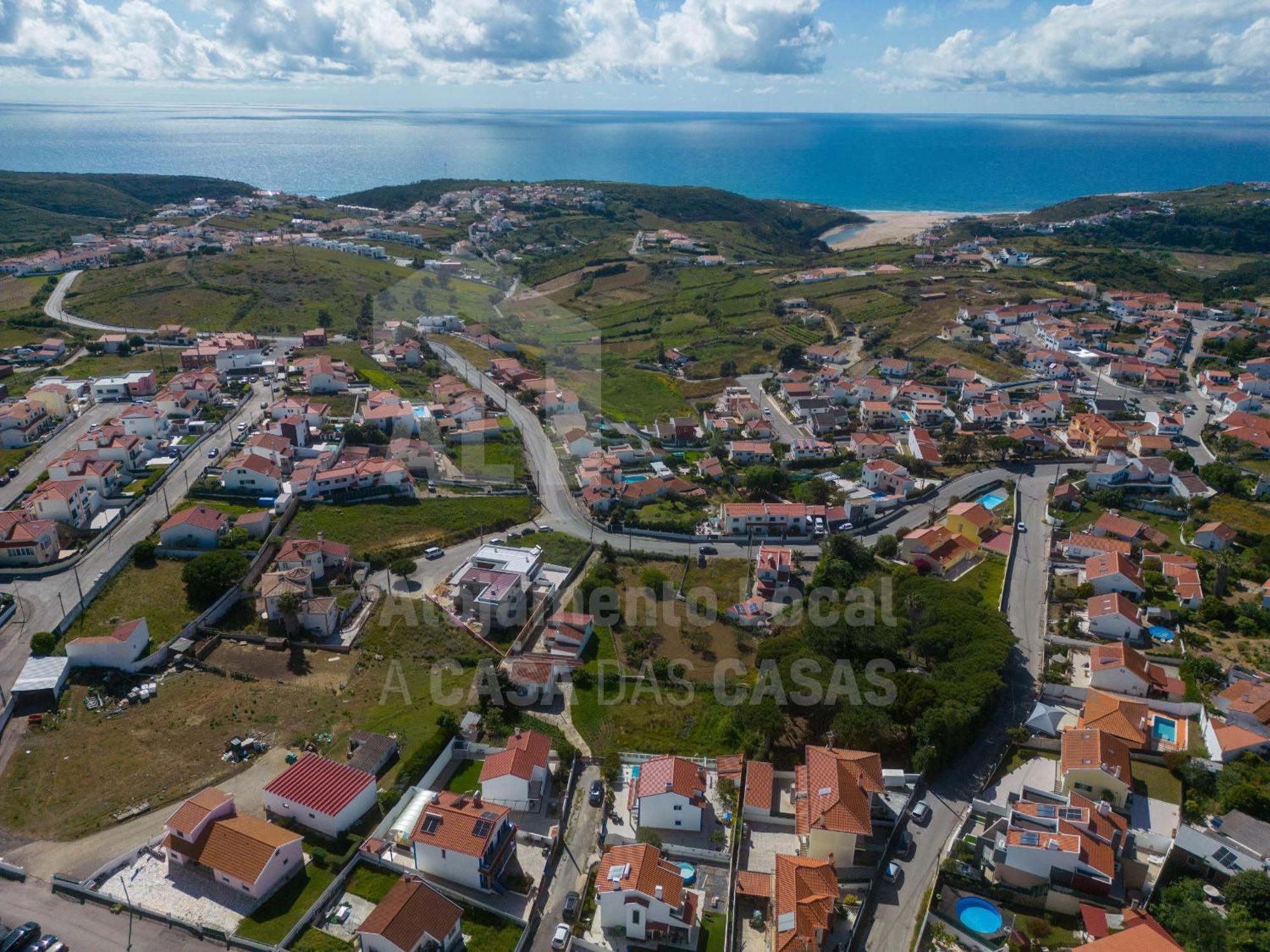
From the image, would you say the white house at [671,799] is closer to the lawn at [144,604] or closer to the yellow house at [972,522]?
the lawn at [144,604]

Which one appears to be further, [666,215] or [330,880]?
[666,215]

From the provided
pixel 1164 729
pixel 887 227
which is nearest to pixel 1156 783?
pixel 1164 729

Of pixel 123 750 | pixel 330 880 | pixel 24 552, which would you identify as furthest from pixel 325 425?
pixel 330 880

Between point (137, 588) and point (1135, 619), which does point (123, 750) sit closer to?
point (137, 588)

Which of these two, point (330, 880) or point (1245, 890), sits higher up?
point (1245, 890)

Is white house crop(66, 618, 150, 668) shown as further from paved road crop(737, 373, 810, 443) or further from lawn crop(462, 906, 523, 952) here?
paved road crop(737, 373, 810, 443)

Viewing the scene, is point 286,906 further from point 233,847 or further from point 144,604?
point 144,604

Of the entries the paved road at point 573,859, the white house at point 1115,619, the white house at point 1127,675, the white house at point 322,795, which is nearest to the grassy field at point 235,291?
the white house at point 322,795
